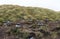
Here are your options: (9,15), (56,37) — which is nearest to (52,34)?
(56,37)

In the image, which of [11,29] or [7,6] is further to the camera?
[7,6]

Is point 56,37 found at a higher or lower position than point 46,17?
lower

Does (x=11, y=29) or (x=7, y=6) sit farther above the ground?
(x=7, y=6)

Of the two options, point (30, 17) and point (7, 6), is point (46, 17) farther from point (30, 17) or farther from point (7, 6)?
point (7, 6)

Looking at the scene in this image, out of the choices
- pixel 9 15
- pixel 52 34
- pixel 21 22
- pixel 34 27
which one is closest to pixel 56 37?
pixel 52 34

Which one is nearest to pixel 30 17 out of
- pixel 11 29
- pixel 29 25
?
pixel 29 25

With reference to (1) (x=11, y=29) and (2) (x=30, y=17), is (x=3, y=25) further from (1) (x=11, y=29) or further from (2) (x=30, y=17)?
(2) (x=30, y=17)

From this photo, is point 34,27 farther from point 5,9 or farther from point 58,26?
point 5,9

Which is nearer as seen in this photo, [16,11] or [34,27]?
[34,27]
